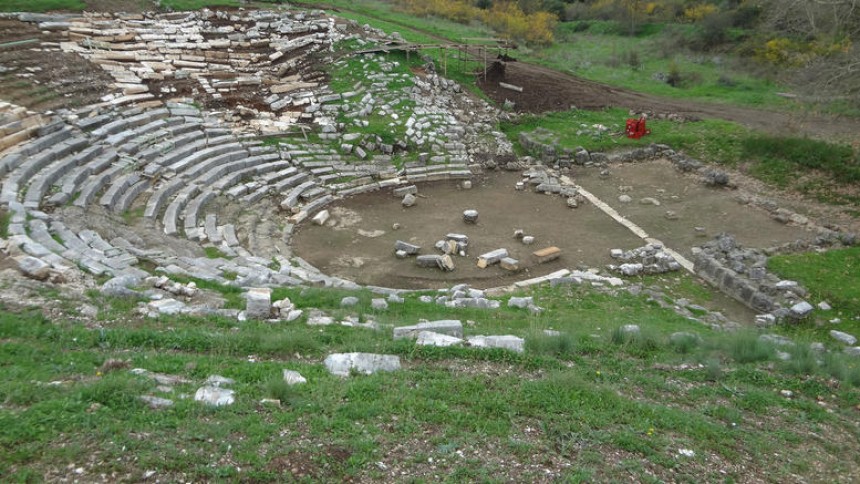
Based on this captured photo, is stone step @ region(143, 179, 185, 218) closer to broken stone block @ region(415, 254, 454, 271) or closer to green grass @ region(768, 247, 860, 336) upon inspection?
broken stone block @ region(415, 254, 454, 271)

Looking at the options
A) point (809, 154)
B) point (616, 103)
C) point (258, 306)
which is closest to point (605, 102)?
point (616, 103)

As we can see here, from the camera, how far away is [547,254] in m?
16.6

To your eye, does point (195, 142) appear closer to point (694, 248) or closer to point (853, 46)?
point (694, 248)

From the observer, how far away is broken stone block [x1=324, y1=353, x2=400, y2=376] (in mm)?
8102

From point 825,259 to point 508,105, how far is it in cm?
1438

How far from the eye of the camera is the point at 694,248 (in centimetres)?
1708

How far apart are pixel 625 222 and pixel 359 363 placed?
13069mm

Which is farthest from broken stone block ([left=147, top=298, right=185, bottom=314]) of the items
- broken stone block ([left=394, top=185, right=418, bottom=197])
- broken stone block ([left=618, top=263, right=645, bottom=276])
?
broken stone block ([left=394, top=185, right=418, bottom=197])

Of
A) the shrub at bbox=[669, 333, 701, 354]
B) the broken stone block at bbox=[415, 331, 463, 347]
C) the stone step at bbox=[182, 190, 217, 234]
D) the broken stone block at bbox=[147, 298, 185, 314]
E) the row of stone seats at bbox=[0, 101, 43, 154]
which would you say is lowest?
the stone step at bbox=[182, 190, 217, 234]

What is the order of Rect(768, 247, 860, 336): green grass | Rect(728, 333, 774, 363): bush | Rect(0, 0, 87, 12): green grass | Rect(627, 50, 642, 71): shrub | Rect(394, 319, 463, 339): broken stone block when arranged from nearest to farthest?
Rect(394, 319, 463, 339): broken stone block
Rect(728, 333, 774, 363): bush
Rect(768, 247, 860, 336): green grass
Rect(0, 0, 87, 12): green grass
Rect(627, 50, 642, 71): shrub

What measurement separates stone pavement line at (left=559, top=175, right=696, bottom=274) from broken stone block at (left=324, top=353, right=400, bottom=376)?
10.8m

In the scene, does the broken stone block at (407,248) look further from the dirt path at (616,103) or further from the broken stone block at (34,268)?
the dirt path at (616,103)

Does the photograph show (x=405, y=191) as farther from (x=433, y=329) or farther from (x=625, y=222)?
(x=433, y=329)

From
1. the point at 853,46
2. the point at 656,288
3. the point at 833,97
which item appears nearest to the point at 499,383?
the point at 656,288
